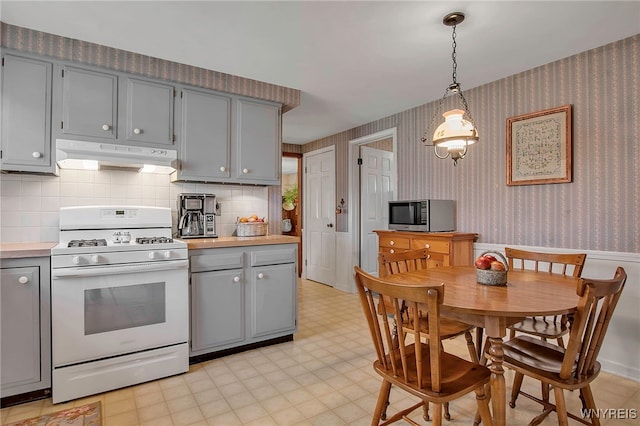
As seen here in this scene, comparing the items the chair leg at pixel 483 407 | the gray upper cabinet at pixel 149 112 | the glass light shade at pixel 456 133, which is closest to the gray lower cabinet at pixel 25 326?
the gray upper cabinet at pixel 149 112

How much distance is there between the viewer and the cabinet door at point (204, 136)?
2762 mm

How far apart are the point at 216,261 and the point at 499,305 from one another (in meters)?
1.97

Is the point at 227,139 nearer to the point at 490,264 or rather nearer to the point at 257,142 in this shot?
the point at 257,142

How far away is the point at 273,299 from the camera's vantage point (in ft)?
9.43

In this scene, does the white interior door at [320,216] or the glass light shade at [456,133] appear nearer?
the glass light shade at [456,133]

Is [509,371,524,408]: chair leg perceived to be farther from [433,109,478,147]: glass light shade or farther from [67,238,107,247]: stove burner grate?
[67,238,107,247]: stove burner grate

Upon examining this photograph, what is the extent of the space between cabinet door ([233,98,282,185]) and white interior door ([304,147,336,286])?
2065mm

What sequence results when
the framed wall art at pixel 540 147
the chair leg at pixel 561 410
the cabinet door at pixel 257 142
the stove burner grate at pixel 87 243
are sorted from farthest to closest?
the cabinet door at pixel 257 142 < the framed wall art at pixel 540 147 < the stove burner grate at pixel 87 243 < the chair leg at pixel 561 410

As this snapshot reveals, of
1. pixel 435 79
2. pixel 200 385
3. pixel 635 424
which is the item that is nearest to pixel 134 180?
pixel 200 385

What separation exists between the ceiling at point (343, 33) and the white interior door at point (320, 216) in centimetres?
231

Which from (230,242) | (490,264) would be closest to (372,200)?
(230,242)

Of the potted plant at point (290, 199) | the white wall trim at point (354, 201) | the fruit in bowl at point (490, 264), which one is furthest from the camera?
the potted plant at point (290, 199)

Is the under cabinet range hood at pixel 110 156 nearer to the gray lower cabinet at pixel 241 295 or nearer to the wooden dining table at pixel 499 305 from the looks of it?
the gray lower cabinet at pixel 241 295

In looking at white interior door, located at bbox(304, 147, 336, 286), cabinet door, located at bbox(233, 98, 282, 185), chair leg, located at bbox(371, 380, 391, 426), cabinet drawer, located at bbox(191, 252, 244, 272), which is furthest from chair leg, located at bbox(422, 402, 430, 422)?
white interior door, located at bbox(304, 147, 336, 286)
